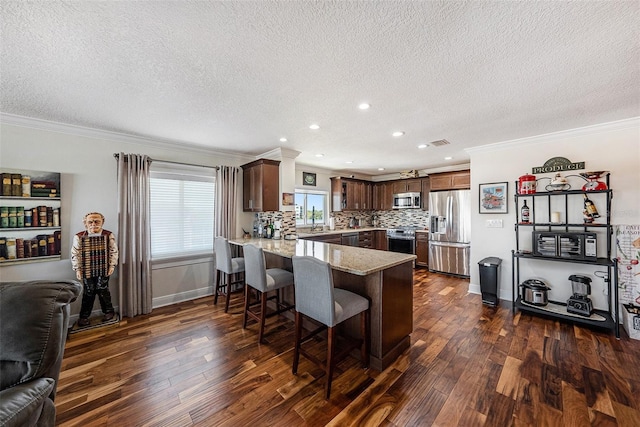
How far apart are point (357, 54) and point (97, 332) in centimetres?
388

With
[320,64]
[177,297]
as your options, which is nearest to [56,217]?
[177,297]

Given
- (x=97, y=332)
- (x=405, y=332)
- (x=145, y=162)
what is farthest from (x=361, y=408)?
(x=145, y=162)

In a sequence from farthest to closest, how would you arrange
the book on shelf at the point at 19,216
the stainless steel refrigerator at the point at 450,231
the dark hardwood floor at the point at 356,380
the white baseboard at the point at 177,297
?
the stainless steel refrigerator at the point at 450,231, the white baseboard at the point at 177,297, the book on shelf at the point at 19,216, the dark hardwood floor at the point at 356,380

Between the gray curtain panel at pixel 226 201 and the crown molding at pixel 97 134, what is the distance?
0.37 meters

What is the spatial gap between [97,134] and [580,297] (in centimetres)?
628

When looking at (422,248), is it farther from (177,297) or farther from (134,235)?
(134,235)

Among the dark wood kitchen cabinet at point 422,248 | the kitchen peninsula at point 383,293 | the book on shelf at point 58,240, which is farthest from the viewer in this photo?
the dark wood kitchen cabinet at point 422,248

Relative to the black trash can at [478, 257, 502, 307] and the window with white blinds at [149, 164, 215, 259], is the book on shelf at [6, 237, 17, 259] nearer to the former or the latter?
the window with white blinds at [149, 164, 215, 259]

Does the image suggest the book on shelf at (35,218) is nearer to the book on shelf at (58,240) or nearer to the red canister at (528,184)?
the book on shelf at (58,240)

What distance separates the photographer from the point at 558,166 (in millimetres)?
3266

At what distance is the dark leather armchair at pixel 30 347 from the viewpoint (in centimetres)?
99

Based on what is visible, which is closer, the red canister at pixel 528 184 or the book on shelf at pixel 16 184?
the book on shelf at pixel 16 184

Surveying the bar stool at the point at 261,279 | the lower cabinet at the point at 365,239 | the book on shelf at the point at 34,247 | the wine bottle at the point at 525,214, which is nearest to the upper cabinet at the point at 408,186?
the lower cabinet at the point at 365,239

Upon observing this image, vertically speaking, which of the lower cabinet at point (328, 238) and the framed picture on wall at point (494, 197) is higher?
the framed picture on wall at point (494, 197)
